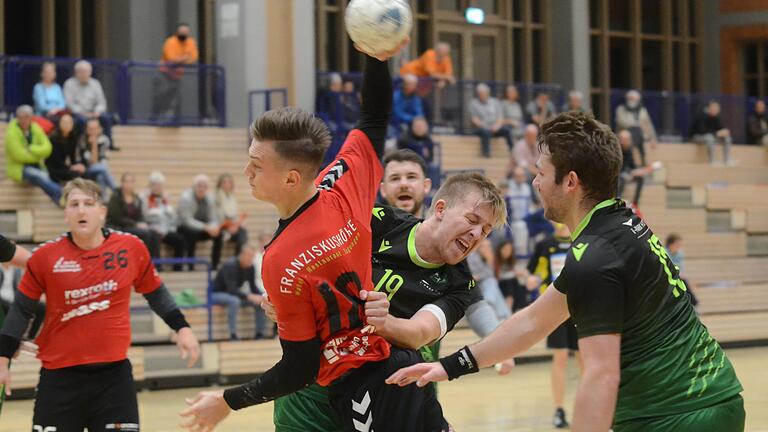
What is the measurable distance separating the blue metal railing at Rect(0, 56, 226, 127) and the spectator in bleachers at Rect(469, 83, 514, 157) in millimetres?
4675

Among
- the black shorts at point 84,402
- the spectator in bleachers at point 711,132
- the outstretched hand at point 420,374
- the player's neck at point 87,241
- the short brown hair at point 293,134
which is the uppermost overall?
the spectator in bleachers at point 711,132

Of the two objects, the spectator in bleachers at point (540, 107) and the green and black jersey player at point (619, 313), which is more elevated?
the spectator in bleachers at point (540, 107)

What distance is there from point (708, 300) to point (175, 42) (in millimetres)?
9389

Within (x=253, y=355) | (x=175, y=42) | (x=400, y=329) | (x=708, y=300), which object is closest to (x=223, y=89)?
(x=175, y=42)

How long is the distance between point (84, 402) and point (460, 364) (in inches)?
110

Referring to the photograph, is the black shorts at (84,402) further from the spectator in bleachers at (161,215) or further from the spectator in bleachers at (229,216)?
the spectator in bleachers at (229,216)

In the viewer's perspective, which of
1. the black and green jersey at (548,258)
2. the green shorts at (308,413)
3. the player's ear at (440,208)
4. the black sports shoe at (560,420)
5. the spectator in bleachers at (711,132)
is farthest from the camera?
the spectator in bleachers at (711,132)

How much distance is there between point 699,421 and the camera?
150 inches

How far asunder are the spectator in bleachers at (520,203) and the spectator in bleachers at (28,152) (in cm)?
689

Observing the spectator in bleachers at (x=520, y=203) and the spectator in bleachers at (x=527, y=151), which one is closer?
the spectator in bleachers at (x=520, y=203)

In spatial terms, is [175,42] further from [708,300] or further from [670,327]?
[670,327]

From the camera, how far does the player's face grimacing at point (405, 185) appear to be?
6453mm

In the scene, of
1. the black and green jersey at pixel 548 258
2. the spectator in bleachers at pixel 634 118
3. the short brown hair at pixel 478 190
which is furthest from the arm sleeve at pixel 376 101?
the spectator in bleachers at pixel 634 118

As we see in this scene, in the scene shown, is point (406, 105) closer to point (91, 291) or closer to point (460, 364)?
point (91, 291)
